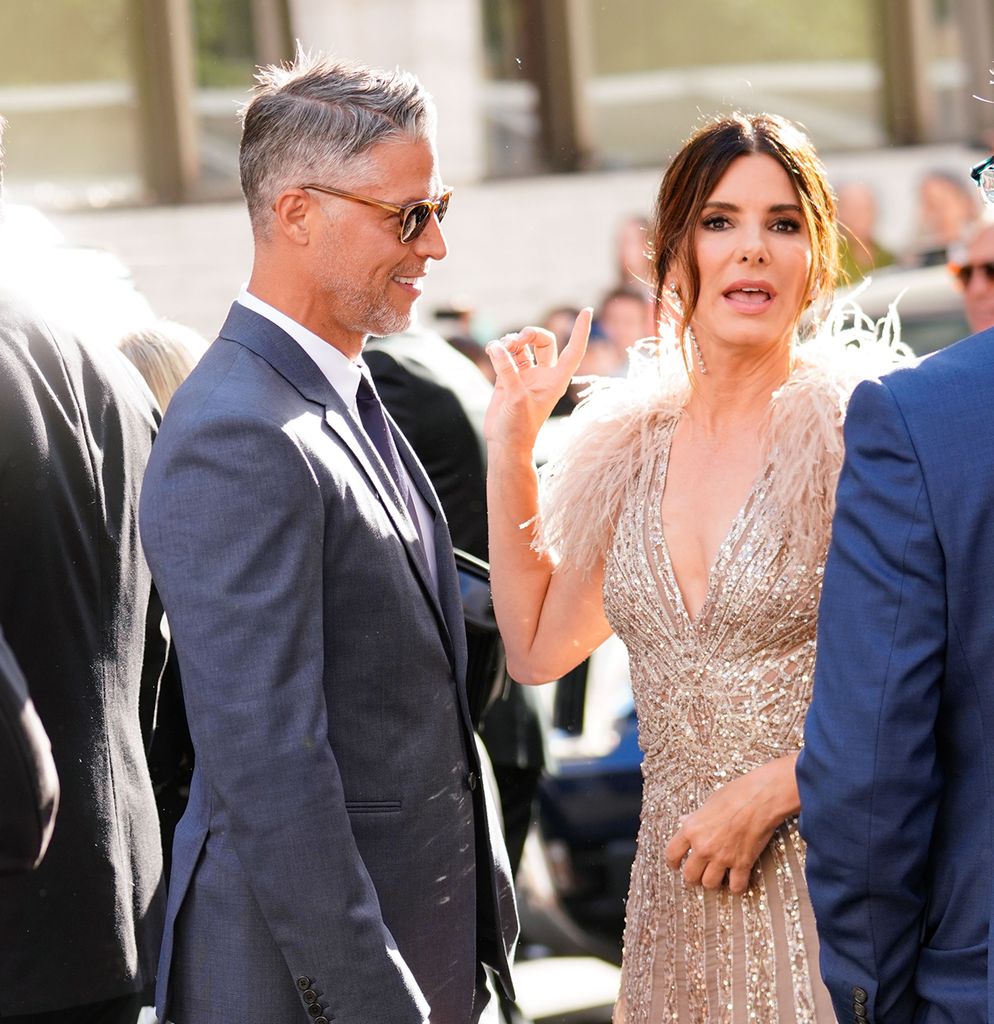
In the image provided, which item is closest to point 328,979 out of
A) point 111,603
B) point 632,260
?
point 111,603

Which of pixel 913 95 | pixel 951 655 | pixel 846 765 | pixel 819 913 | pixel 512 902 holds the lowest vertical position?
pixel 512 902

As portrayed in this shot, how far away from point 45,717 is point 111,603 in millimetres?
222

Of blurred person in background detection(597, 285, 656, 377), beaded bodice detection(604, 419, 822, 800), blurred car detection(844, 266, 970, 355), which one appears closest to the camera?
beaded bodice detection(604, 419, 822, 800)

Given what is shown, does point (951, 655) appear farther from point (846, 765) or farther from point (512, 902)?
point (512, 902)

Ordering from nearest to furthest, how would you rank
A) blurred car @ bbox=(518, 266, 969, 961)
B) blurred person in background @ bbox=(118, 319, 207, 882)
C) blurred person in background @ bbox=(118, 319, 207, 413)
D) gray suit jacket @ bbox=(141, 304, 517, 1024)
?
gray suit jacket @ bbox=(141, 304, 517, 1024) → blurred person in background @ bbox=(118, 319, 207, 882) → blurred person in background @ bbox=(118, 319, 207, 413) → blurred car @ bbox=(518, 266, 969, 961)

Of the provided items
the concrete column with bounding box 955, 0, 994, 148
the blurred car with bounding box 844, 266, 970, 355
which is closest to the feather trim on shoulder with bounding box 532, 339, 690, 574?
the blurred car with bounding box 844, 266, 970, 355

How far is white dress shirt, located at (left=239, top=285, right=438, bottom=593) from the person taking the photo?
8.02 ft

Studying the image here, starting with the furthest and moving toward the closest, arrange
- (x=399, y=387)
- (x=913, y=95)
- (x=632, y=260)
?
(x=913, y=95), (x=632, y=260), (x=399, y=387)

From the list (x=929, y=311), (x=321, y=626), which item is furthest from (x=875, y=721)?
(x=929, y=311)

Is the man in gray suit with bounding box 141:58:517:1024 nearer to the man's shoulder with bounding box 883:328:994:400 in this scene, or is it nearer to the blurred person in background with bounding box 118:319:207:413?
the man's shoulder with bounding box 883:328:994:400

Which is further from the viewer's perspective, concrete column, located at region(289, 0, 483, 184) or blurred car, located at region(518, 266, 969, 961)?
concrete column, located at region(289, 0, 483, 184)

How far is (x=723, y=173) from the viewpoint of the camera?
279 centimetres

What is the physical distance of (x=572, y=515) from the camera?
2.90 m

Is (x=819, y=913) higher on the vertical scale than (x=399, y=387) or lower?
lower
